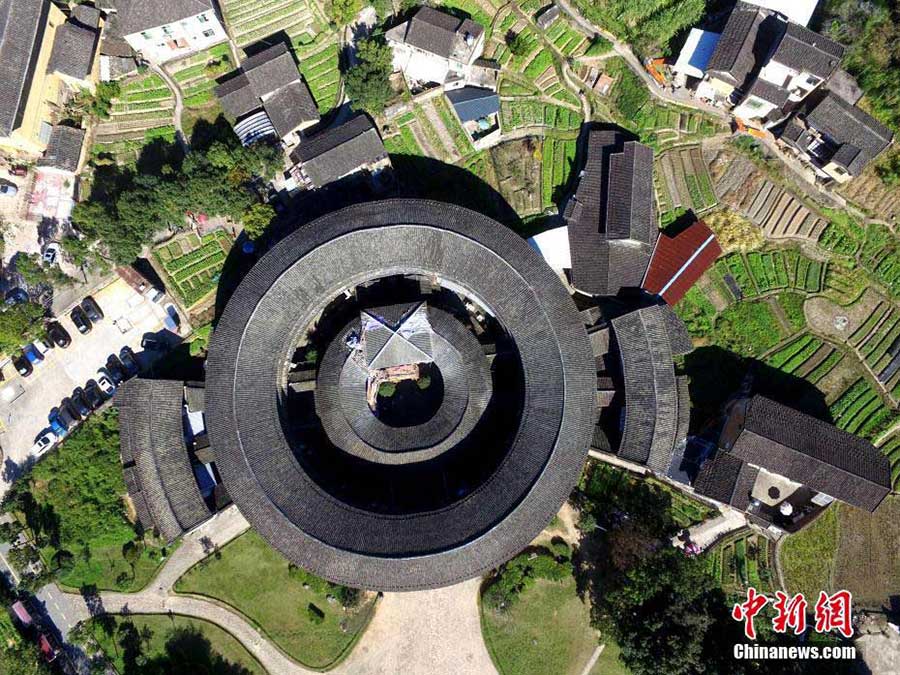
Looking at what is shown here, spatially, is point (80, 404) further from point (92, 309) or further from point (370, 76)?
point (370, 76)

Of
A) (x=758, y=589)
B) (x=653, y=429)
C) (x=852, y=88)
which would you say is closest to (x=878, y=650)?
(x=758, y=589)

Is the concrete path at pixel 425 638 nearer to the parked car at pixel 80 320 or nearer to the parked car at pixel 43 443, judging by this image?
the parked car at pixel 43 443

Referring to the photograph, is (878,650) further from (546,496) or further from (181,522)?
(181,522)

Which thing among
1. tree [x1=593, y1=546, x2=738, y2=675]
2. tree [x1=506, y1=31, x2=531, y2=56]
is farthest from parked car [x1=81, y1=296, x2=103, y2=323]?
tree [x1=593, y1=546, x2=738, y2=675]

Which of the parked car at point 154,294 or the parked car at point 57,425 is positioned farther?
the parked car at point 154,294

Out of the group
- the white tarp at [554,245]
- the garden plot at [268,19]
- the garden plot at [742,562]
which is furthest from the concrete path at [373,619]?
the garden plot at [268,19]

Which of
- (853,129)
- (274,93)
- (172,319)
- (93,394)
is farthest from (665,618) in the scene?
(274,93)
